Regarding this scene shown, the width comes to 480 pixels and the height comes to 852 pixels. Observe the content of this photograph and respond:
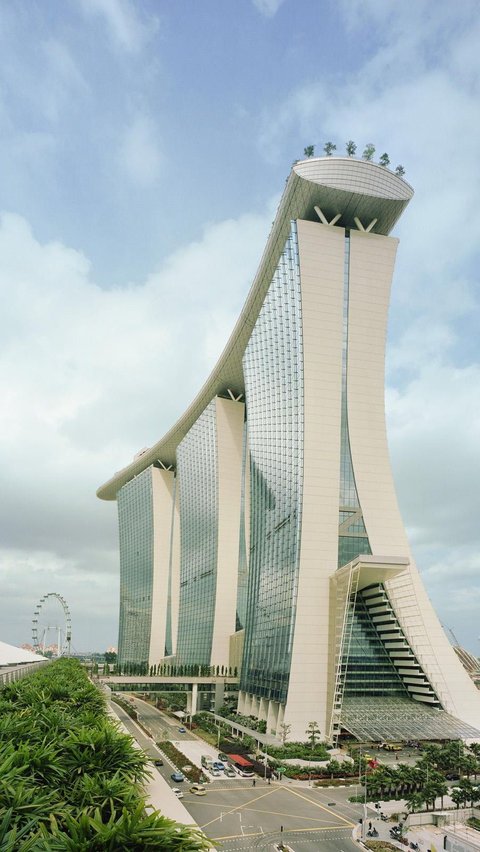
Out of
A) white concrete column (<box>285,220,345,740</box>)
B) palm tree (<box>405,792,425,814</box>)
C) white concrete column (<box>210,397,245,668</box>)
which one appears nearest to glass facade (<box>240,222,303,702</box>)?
white concrete column (<box>285,220,345,740</box>)

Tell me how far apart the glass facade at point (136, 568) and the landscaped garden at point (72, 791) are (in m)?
107

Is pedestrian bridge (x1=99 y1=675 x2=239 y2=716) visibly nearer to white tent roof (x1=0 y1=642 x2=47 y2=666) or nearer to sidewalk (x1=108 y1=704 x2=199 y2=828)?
white tent roof (x1=0 y1=642 x2=47 y2=666)

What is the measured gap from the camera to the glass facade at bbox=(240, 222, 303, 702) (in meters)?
Answer: 73.9

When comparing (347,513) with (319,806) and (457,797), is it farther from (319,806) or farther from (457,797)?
(319,806)

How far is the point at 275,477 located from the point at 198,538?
44.8 metres

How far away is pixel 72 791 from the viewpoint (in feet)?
85.9

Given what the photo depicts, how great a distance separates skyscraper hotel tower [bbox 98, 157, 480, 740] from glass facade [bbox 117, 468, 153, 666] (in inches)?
2480

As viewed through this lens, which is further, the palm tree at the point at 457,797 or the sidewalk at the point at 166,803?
the palm tree at the point at 457,797

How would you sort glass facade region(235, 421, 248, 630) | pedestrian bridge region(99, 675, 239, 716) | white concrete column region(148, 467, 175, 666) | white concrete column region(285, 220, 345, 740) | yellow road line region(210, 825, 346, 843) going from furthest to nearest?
white concrete column region(148, 467, 175, 666) < glass facade region(235, 421, 248, 630) < pedestrian bridge region(99, 675, 239, 716) < white concrete column region(285, 220, 345, 740) < yellow road line region(210, 825, 346, 843)

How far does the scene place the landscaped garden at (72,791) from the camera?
18188 millimetres

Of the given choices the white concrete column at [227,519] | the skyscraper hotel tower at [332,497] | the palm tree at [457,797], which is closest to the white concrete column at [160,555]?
the white concrete column at [227,519]

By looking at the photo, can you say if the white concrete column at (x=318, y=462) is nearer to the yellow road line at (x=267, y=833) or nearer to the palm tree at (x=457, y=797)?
the palm tree at (x=457, y=797)

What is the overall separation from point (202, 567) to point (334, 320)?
200ft

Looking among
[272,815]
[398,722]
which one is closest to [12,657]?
[398,722]
